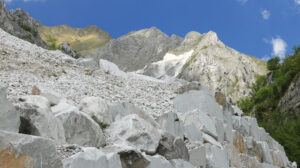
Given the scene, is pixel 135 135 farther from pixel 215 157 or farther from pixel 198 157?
pixel 215 157

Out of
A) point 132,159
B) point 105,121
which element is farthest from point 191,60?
point 132,159

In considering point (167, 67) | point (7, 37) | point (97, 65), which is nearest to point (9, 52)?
point (7, 37)

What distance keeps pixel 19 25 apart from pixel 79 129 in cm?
4556

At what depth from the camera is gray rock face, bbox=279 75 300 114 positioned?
4225 centimetres

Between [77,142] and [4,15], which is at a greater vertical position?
[4,15]

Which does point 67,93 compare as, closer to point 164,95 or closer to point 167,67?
point 164,95

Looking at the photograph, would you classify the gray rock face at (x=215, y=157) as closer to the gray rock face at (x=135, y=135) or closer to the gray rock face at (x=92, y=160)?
the gray rock face at (x=135, y=135)

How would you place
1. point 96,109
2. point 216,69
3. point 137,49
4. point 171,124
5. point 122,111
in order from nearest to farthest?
point 96,109 < point 122,111 < point 171,124 < point 216,69 < point 137,49

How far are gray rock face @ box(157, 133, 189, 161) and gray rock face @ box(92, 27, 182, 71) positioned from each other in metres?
155

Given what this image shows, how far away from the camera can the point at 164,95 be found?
52.0ft

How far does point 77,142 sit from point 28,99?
1.56 meters

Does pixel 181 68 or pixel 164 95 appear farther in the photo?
pixel 181 68

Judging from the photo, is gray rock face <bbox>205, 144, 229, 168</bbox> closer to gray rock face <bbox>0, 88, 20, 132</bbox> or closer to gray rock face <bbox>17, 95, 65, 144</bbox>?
gray rock face <bbox>17, 95, 65, 144</bbox>

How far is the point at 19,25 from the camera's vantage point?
4644 cm
